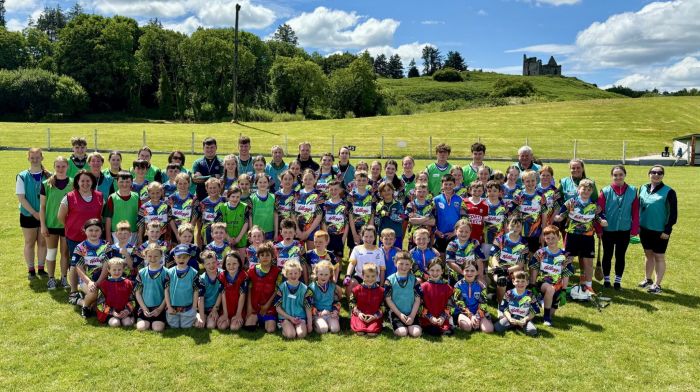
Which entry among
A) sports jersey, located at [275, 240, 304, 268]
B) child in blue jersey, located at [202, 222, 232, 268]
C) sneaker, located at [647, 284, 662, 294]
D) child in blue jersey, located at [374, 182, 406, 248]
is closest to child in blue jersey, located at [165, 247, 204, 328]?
child in blue jersey, located at [202, 222, 232, 268]

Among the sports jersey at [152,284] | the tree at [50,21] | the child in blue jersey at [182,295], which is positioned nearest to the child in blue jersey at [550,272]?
the child in blue jersey at [182,295]

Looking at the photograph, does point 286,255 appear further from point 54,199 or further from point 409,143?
point 409,143

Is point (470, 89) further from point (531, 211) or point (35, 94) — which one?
point (531, 211)

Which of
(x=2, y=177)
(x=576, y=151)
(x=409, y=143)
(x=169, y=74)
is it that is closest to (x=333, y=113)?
(x=169, y=74)

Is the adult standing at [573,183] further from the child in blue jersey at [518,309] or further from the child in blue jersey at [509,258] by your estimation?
the child in blue jersey at [518,309]

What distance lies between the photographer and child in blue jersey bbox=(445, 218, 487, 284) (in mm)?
6273

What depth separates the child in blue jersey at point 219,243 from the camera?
19.9 ft

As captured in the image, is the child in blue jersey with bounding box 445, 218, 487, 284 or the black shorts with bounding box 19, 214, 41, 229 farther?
the black shorts with bounding box 19, 214, 41, 229

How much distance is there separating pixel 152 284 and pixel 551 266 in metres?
5.02

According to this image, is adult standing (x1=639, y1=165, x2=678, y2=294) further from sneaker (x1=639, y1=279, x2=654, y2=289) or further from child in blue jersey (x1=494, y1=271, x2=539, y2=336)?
child in blue jersey (x1=494, y1=271, x2=539, y2=336)

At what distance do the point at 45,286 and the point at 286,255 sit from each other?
3668 mm

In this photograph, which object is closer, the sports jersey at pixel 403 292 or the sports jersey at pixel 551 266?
the sports jersey at pixel 403 292

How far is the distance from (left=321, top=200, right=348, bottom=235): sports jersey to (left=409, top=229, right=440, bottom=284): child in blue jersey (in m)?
1.17

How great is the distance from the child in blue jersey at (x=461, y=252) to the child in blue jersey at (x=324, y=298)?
1639 millimetres
